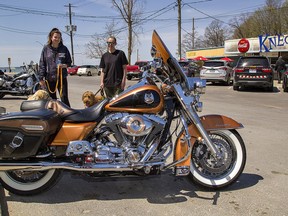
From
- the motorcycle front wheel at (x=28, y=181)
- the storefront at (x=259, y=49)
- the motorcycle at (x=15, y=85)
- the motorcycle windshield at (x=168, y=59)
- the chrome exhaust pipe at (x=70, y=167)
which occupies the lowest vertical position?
the motorcycle front wheel at (x=28, y=181)

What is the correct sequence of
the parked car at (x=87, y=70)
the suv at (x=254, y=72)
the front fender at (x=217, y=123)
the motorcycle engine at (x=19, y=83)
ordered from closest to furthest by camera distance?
the front fender at (x=217, y=123) → the motorcycle engine at (x=19, y=83) → the suv at (x=254, y=72) → the parked car at (x=87, y=70)

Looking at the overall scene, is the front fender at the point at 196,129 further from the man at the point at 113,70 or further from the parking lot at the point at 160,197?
the man at the point at 113,70

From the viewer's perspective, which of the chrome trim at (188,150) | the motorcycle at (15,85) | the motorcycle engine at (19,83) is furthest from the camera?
the motorcycle engine at (19,83)

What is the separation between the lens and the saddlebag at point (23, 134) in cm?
352

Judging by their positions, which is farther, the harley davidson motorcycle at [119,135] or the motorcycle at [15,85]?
the motorcycle at [15,85]

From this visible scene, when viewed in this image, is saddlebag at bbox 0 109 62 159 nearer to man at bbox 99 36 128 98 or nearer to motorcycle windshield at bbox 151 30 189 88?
motorcycle windshield at bbox 151 30 189 88

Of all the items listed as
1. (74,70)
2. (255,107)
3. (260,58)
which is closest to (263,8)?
(74,70)

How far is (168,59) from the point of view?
3.76m

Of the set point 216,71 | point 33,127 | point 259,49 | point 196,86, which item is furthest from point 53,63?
point 259,49

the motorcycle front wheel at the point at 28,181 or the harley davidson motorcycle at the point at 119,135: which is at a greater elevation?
the harley davidson motorcycle at the point at 119,135

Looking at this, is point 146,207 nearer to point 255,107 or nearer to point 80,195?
point 80,195

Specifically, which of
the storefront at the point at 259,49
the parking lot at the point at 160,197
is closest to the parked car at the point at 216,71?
the storefront at the point at 259,49

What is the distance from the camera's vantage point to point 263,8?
4872 cm

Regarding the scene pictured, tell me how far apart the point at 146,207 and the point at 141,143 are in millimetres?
660
